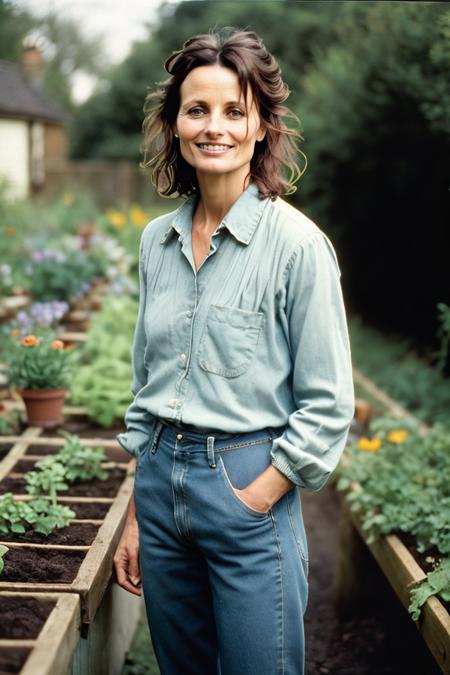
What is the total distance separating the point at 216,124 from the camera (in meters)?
2.06

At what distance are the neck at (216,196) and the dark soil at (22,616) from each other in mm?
1125

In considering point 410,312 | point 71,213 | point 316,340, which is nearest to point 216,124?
point 316,340

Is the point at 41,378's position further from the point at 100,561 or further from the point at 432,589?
the point at 432,589

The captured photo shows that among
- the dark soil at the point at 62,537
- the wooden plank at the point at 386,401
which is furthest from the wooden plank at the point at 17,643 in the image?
the wooden plank at the point at 386,401

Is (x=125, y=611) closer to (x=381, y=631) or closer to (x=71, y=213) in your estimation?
(x=381, y=631)

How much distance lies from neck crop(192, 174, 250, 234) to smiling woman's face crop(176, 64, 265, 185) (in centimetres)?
3

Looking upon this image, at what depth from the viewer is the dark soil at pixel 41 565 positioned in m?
2.44

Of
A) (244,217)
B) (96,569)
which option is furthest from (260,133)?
(96,569)

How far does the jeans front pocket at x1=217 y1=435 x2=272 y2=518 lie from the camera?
2010mm

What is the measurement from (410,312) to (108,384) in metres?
5.42

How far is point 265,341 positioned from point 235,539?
511 millimetres

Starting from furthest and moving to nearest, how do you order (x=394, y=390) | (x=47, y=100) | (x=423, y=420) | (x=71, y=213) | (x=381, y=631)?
(x=47, y=100)
(x=71, y=213)
(x=394, y=390)
(x=423, y=420)
(x=381, y=631)

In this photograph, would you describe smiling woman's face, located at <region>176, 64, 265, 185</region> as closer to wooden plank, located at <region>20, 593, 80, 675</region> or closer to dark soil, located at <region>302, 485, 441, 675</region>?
wooden plank, located at <region>20, 593, 80, 675</region>

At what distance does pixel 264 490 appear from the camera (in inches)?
78.6
